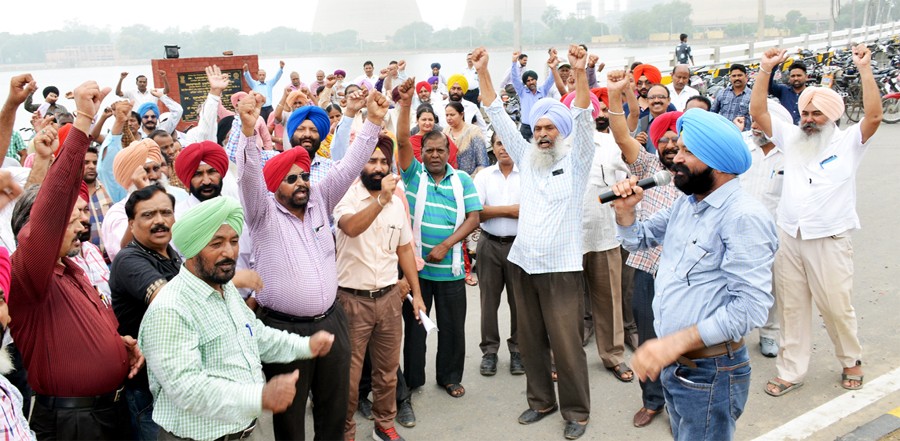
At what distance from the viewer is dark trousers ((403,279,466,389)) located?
16.7ft

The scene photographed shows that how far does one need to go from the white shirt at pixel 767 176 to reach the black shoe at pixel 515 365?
2.27m

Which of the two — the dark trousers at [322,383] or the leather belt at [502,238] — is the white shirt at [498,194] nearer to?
the leather belt at [502,238]

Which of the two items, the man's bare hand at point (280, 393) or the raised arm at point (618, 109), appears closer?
the man's bare hand at point (280, 393)

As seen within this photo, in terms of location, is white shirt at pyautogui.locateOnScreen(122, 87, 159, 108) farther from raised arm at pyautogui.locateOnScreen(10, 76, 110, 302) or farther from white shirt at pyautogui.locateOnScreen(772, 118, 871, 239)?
white shirt at pyautogui.locateOnScreen(772, 118, 871, 239)

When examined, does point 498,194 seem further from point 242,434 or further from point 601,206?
point 242,434

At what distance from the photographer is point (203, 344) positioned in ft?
8.94

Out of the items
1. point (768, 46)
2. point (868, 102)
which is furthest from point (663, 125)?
point (768, 46)

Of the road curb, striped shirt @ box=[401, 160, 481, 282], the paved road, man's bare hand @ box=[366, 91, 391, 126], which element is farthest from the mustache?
the road curb

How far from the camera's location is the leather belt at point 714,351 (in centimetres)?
307

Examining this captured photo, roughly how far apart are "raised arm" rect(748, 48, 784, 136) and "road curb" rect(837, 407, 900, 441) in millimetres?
2064

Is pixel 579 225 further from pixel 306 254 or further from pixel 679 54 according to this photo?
pixel 679 54

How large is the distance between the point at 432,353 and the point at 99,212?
2756 mm

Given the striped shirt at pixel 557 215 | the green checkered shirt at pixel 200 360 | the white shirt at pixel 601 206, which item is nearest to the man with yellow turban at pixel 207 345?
the green checkered shirt at pixel 200 360

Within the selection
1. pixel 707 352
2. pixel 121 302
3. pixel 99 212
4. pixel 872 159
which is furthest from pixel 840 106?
pixel 872 159
